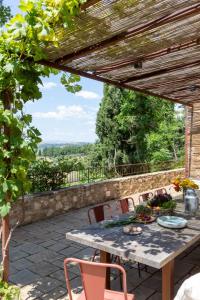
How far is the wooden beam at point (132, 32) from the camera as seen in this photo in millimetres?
2331

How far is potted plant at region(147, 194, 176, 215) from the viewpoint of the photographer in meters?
3.43

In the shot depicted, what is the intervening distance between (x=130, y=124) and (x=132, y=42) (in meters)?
12.0

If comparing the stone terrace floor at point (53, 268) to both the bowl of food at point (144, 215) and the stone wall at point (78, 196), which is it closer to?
the stone wall at point (78, 196)

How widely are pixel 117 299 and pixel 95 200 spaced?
5249 mm

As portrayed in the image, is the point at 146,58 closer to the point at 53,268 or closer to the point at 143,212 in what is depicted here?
the point at 143,212

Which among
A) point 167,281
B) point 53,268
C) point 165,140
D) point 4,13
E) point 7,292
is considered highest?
point 4,13

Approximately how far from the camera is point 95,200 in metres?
7.38

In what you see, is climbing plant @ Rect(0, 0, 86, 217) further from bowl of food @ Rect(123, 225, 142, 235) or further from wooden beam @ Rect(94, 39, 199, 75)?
wooden beam @ Rect(94, 39, 199, 75)

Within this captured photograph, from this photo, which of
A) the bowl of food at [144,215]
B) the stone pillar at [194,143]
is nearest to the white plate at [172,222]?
the bowl of food at [144,215]

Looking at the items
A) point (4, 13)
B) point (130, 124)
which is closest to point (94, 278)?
point (4, 13)

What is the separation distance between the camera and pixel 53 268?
3623 mm

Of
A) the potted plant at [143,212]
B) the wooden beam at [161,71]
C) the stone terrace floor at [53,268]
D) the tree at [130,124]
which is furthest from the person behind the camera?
the tree at [130,124]

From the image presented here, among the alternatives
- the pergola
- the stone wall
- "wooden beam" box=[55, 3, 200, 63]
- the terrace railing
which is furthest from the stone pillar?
"wooden beam" box=[55, 3, 200, 63]

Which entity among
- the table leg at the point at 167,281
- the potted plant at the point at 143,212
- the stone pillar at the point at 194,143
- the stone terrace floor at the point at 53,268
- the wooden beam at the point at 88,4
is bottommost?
the stone terrace floor at the point at 53,268
